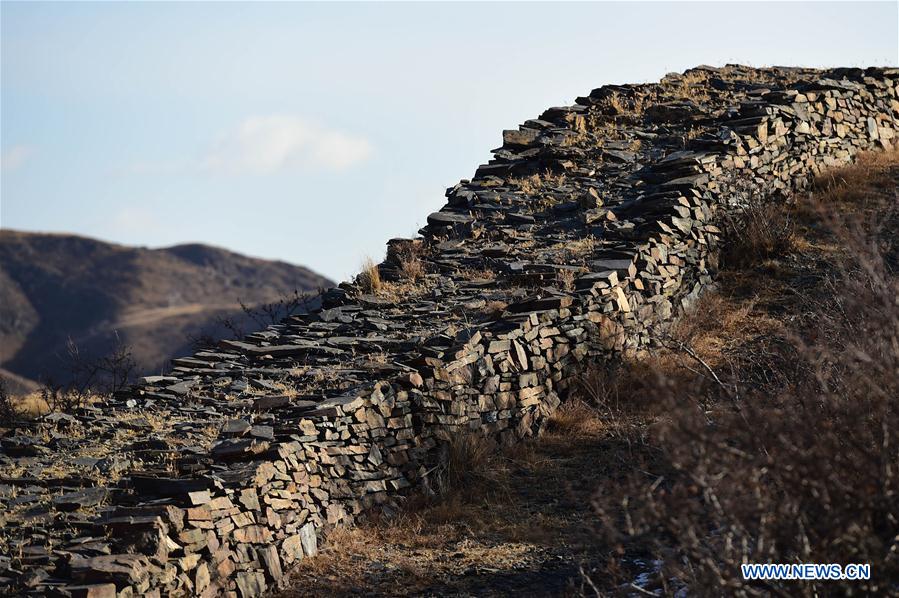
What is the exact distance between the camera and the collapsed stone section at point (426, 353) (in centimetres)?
827

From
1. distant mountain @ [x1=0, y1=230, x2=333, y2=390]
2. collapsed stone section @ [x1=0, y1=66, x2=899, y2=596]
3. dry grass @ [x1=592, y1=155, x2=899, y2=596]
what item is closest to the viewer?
dry grass @ [x1=592, y1=155, x2=899, y2=596]

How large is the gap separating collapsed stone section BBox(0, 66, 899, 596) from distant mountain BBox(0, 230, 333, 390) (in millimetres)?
39923

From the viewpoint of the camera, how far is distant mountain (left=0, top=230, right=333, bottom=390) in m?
59.6

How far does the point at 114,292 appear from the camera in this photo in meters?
67.4

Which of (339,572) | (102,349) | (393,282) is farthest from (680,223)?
(102,349)

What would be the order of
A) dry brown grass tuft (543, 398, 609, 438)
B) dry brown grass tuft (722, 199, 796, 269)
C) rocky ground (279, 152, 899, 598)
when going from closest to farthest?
rocky ground (279, 152, 899, 598)
dry brown grass tuft (543, 398, 609, 438)
dry brown grass tuft (722, 199, 796, 269)

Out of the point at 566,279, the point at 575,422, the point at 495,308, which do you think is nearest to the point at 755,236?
the point at 566,279

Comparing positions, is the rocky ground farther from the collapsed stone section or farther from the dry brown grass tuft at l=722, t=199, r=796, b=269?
the collapsed stone section

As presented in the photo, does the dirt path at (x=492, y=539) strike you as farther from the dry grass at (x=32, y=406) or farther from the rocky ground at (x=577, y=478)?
the dry grass at (x=32, y=406)

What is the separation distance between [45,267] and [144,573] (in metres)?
65.8

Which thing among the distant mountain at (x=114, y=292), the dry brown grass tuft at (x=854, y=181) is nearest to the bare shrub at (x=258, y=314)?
the dry brown grass tuft at (x=854, y=181)

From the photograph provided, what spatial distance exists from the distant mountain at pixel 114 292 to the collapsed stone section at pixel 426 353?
3992cm

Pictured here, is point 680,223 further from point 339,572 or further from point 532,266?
point 339,572

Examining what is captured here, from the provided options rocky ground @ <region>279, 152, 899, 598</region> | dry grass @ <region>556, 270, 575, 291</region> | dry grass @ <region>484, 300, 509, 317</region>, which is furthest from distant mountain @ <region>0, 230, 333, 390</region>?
dry grass @ <region>484, 300, 509, 317</region>
